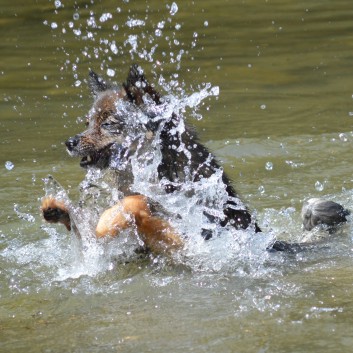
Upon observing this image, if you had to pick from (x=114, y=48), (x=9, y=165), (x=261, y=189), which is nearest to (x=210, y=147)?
(x=261, y=189)

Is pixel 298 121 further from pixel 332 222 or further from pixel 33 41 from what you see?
pixel 33 41

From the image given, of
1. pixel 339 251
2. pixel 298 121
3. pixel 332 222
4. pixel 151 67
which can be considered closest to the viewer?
pixel 339 251

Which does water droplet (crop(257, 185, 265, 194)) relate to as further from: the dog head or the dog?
the dog head

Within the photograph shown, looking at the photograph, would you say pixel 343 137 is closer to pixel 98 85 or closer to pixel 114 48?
pixel 98 85

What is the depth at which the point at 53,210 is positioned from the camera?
6.09 m

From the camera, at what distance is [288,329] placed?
15.9ft

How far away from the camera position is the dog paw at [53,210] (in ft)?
19.9

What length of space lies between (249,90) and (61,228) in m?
4.80

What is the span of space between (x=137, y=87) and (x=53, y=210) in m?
1.00

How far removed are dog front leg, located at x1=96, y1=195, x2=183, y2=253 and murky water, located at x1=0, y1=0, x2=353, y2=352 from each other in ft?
0.43

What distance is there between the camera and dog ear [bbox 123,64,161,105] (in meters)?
5.93

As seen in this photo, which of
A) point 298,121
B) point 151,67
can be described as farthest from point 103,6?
point 298,121

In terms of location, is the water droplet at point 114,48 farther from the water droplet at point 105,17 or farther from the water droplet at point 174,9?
the water droplet at point 174,9

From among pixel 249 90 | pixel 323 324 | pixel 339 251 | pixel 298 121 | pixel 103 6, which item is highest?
pixel 103 6
